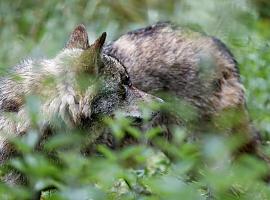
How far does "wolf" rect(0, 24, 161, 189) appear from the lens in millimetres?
4656

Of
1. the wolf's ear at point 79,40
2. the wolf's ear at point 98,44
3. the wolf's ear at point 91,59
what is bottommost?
the wolf's ear at point 79,40

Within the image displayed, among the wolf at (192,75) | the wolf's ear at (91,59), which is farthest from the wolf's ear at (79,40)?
the wolf at (192,75)

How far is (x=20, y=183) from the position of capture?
190 inches

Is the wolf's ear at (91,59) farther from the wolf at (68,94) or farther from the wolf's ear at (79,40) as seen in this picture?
the wolf's ear at (79,40)

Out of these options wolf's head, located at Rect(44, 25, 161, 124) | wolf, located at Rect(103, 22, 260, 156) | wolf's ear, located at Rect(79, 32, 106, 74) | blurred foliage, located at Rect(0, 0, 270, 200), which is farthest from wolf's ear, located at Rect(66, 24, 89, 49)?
wolf, located at Rect(103, 22, 260, 156)

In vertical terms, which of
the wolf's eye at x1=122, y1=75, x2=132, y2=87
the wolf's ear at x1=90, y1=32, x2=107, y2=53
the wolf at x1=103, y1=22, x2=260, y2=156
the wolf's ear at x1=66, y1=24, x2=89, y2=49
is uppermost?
the wolf's ear at x1=90, y1=32, x2=107, y2=53

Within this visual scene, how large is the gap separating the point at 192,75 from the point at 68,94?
203cm

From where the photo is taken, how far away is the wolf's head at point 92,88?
4.68 meters

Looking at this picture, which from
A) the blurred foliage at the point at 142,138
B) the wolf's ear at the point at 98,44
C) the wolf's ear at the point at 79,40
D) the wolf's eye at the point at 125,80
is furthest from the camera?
the wolf's ear at the point at 79,40

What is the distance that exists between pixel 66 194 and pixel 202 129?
4541 mm

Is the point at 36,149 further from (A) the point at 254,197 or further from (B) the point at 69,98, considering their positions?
(A) the point at 254,197

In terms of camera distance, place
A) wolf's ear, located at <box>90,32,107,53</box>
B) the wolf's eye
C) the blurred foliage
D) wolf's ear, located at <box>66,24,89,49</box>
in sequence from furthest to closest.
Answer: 1. wolf's ear, located at <box>66,24,89,49</box>
2. the wolf's eye
3. wolf's ear, located at <box>90,32,107,53</box>
4. the blurred foliage

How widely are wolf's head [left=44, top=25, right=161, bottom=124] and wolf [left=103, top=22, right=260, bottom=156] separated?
115cm

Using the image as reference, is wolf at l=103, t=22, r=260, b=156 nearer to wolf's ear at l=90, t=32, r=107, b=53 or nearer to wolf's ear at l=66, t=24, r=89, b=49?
wolf's ear at l=66, t=24, r=89, b=49
